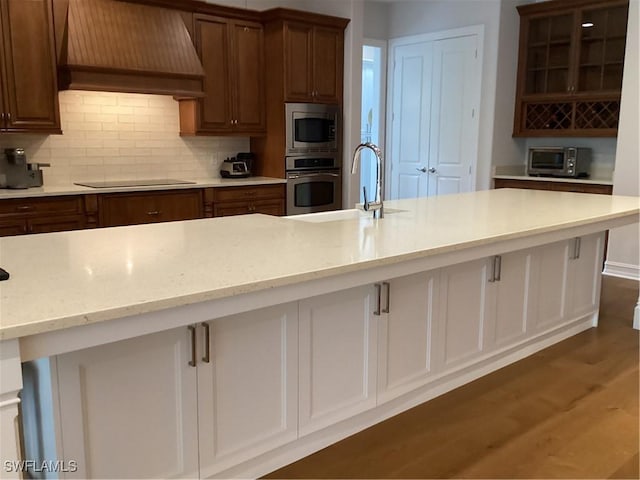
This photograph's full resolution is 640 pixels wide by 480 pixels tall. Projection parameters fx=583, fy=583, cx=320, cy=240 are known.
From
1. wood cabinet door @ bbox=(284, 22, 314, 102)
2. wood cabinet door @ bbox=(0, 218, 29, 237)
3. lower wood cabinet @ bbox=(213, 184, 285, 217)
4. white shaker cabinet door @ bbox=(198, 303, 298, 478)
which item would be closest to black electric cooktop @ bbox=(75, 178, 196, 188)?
lower wood cabinet @ bbox=(213, 184, 285, 217)

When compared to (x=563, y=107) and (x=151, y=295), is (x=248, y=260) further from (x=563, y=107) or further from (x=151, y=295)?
(x=563, y=107)

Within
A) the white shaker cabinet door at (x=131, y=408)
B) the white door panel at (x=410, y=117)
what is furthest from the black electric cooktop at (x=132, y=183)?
the white shaker cabinet door at (x=131, y=408)

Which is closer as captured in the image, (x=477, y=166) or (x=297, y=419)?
(x=297, y=419)

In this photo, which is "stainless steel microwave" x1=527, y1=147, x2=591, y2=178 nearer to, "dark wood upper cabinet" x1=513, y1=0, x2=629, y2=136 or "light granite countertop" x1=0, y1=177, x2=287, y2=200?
"dark wood upper cabinet" x1=513, y1=0, x2=629, y2=136

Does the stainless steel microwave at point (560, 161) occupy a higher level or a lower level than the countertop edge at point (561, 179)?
higher

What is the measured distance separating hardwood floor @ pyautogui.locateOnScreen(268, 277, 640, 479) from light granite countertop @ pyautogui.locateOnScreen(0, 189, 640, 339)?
81 centimetres

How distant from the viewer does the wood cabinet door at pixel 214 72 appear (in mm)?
5070

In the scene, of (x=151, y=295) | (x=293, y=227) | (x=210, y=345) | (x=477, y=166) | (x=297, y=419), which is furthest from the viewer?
(x=477, y=166)

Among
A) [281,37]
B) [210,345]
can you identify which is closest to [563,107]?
[281,37]

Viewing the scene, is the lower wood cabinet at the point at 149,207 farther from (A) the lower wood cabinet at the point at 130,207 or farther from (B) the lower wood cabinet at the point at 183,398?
(B) the lower wood cabinet at the point at 183,398

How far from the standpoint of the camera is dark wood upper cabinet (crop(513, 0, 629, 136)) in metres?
5.50

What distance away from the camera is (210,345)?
6.16ft

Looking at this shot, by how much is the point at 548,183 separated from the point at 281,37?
117 inches

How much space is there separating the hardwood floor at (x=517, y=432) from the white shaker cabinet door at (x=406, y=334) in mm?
189
